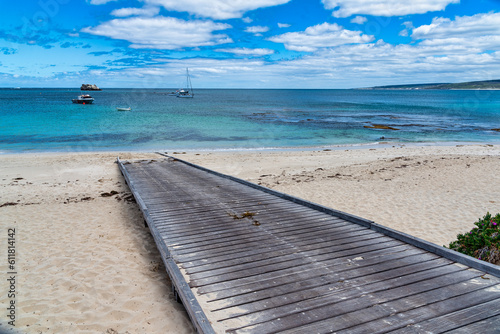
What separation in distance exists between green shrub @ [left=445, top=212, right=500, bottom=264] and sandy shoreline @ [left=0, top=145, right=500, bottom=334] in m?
1.86

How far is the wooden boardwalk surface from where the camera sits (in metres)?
3.83

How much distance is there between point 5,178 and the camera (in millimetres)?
15375

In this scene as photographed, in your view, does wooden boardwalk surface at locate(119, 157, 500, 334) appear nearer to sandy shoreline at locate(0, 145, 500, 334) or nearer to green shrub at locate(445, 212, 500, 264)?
green shrub at locate(445, 212, 500, 264)

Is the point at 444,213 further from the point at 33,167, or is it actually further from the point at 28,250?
the point at 33,167

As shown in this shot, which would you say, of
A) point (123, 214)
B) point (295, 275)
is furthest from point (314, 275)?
point (123, 214)

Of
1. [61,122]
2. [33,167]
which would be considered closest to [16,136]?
[61,122]

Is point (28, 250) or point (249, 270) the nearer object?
point (249, 270)

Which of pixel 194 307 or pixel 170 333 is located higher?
pixel 194 307

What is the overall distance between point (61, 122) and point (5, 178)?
29408mm

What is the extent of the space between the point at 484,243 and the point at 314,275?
9.98 ft

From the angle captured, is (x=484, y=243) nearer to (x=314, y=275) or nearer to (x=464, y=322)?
(x=464, y=322)

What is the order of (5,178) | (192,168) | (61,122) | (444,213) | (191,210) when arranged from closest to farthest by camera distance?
(191,210), (444,213), (192,168), (5,178), (61,122)

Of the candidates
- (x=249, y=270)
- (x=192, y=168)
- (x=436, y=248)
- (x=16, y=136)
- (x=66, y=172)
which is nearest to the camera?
(x=249, y=270)

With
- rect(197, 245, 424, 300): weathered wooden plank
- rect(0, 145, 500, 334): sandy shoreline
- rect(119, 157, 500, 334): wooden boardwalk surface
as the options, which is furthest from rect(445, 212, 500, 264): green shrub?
rect(0, 145, 500, 334): sandy shoreline
